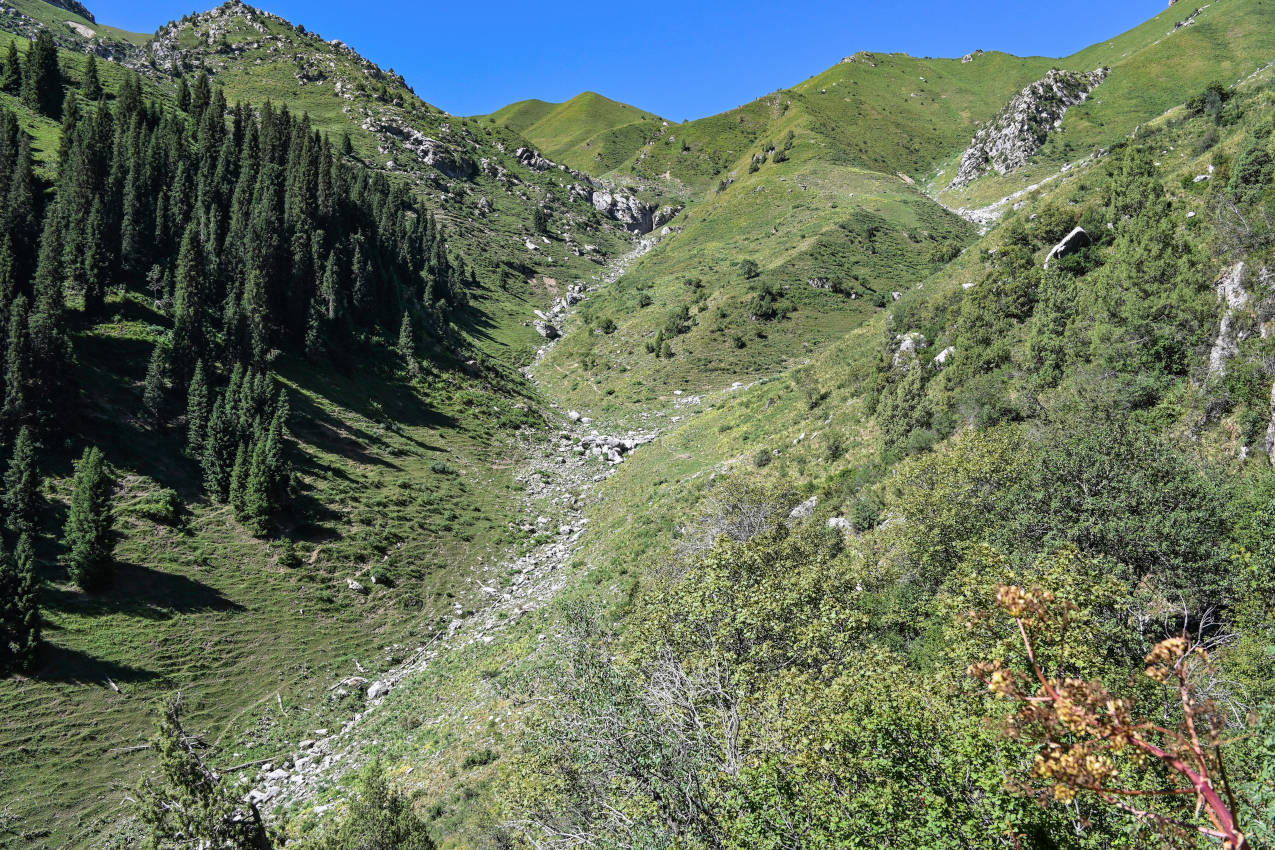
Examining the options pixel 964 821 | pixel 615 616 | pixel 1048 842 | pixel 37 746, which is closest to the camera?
pixel 1048 842

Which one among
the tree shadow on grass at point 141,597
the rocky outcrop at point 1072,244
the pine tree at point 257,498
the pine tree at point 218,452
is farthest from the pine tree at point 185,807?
the rocky outcrop at point 1072,244

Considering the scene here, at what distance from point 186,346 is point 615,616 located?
36517 mm

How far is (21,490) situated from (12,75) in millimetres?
80519

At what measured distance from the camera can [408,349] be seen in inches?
2357

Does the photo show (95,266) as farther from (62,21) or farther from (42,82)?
(62,21)

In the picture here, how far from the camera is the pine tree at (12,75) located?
69125 millimetres

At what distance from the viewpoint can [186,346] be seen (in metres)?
39.0

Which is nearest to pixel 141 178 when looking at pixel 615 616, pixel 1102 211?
pixel 615 616

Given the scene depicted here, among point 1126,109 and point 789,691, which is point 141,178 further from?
point 1126,109

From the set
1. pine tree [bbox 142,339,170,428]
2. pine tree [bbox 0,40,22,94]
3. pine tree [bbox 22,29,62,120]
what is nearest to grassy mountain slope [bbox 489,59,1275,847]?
pine tree [bbox 142,339,170,428]

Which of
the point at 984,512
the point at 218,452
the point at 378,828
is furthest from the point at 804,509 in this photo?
the point at 218,452

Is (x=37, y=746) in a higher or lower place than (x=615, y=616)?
higher

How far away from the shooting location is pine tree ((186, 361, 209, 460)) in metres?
34.9

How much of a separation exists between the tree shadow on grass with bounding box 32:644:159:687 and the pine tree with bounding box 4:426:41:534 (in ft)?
21.6
